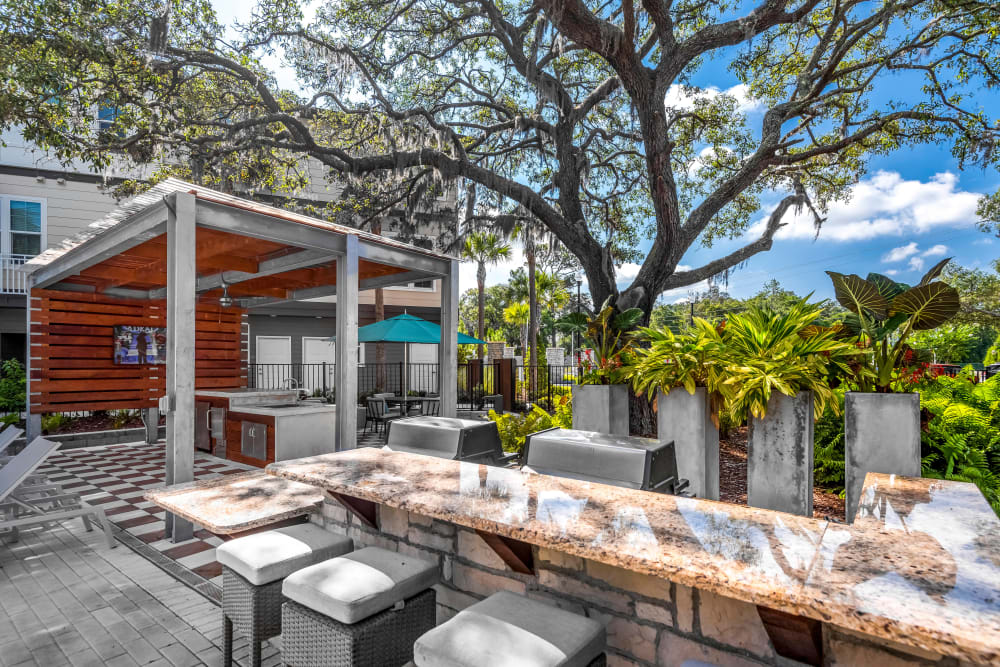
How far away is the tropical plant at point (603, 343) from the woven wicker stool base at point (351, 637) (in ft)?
9.79

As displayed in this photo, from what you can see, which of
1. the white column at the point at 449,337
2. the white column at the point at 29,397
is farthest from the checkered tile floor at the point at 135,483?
the white column at the point at 449,337

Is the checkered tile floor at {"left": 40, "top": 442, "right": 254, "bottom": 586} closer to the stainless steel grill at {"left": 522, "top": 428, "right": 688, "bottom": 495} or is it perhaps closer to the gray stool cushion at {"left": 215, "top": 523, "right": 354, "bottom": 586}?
the gray stool cushion at {"left": 215, "top": 523, "right": 354, "bottom": 586}

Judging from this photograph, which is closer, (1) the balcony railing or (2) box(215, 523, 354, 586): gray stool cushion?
(2) box(215, 523, 354, 586): gray stool cushion

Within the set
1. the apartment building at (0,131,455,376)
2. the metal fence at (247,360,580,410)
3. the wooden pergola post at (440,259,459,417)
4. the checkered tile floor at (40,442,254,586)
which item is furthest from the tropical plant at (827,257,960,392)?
the apartment building at (0,131,455,376)

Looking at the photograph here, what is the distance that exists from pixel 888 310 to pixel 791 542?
2.26 meters

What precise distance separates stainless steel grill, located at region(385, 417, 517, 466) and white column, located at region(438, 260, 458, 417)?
8.24ft

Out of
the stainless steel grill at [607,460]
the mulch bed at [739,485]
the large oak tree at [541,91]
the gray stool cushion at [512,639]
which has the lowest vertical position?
the mulch bed at [739,485]

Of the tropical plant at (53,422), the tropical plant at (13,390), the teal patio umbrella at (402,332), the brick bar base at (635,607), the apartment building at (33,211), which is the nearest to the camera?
the brick bar base at (635,607)

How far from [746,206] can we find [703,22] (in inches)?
170

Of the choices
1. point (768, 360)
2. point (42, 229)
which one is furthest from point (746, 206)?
point (42, 229)

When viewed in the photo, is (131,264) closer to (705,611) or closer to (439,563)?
(439,563)

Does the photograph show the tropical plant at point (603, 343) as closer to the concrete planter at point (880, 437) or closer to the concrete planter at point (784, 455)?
the concrete planter at point (784, 455)

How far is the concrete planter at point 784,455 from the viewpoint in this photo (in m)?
3.15

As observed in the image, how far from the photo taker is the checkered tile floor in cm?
412
